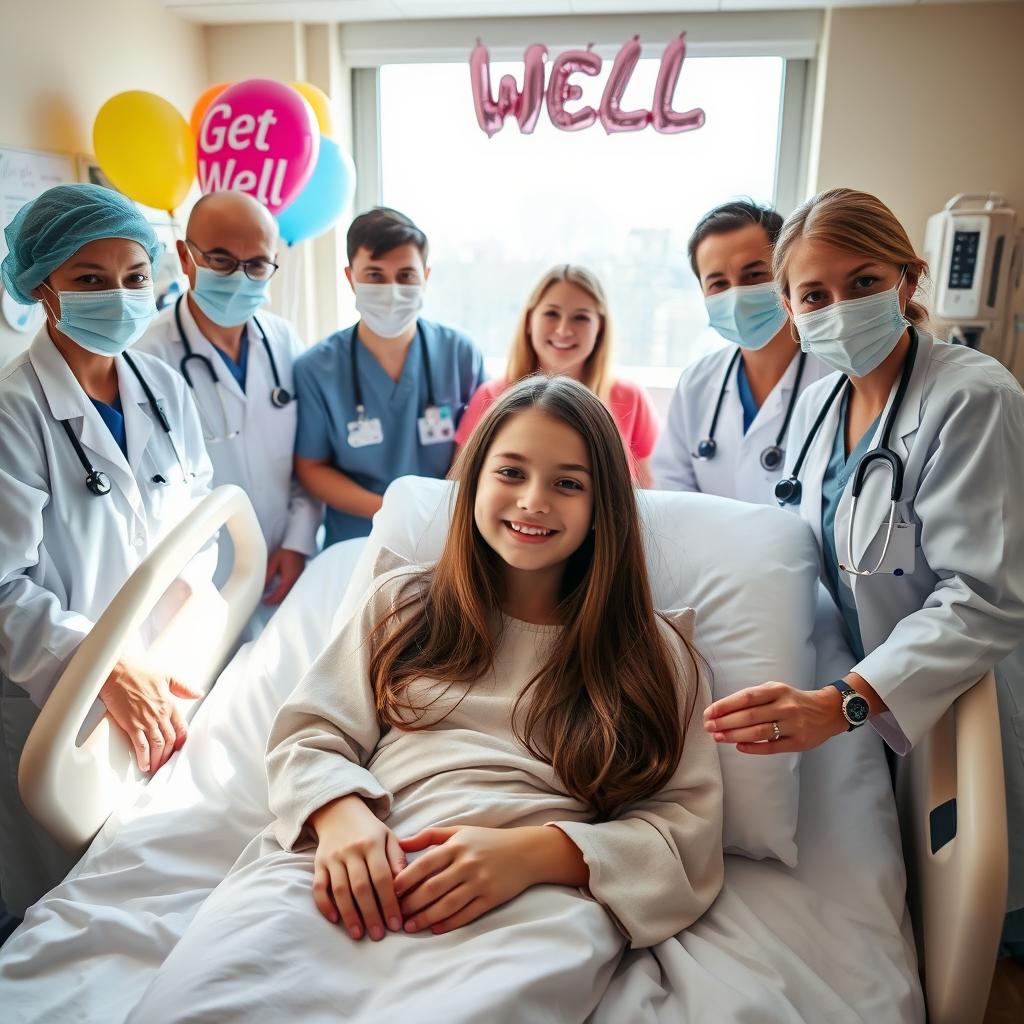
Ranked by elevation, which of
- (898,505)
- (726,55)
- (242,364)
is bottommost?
(898,505)

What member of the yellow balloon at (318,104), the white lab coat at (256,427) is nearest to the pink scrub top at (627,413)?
the white lab coat at (256,427)

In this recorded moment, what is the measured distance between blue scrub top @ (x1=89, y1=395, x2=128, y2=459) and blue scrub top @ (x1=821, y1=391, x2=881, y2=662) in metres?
1.42

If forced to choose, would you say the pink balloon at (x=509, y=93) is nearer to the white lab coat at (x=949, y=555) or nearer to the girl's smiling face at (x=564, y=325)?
the girl's smiling face at (x=564, y=325)

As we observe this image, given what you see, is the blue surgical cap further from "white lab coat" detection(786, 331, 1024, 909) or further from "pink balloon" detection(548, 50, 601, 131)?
"pink balloon" detection(548, 50, 601, 131)

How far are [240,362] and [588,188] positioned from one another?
2.21 m

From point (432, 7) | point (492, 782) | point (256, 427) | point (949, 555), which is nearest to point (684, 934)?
point (492, 782)

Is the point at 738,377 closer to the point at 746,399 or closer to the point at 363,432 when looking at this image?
the point at 746,399

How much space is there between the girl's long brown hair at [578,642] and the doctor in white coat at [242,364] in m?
1.02

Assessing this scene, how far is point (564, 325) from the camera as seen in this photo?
2432mm

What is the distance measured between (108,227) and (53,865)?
4.25ft

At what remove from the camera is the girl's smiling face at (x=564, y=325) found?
7.98ft

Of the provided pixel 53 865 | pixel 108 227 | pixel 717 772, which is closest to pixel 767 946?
pixel 717 772

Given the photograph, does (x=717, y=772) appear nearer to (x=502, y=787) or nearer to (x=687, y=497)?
(x=502, y=787)

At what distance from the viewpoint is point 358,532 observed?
2.54 meters
